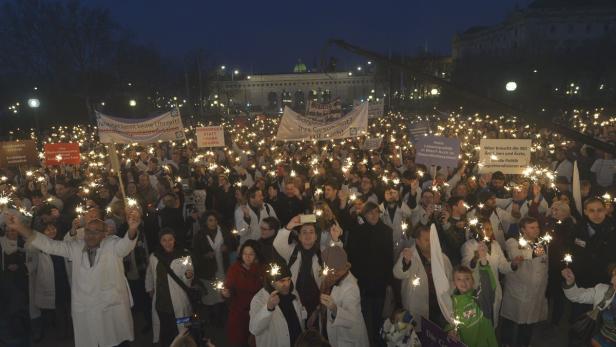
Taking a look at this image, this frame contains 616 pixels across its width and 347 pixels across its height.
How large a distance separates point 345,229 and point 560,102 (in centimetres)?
3490

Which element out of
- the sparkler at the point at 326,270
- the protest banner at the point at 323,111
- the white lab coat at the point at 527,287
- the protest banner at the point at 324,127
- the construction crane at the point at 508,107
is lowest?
the white lab coat at the point at 527,287

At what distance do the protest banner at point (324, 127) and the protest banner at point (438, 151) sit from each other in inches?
146

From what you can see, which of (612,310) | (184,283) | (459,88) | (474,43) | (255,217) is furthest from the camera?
(474,43)

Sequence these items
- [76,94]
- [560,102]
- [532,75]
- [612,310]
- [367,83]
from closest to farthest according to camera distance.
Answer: [612,310]
[532,75]
[560,102]
[76,94]
[367,83]

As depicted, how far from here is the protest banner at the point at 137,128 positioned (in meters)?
11.3

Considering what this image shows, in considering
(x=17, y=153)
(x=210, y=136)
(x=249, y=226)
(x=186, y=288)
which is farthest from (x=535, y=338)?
(x=17, y=153)

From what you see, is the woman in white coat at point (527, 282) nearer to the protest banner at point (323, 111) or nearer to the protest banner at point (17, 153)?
the protest banner at point (323, 111)

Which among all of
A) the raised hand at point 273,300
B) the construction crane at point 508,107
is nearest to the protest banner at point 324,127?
the raised hand at point 273,300

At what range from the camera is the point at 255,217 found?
6.74 meters

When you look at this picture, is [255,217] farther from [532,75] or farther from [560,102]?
[560,102]

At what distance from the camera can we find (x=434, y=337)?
3.89 m

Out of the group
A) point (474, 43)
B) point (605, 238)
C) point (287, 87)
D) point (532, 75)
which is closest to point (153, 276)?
point (605, 238)

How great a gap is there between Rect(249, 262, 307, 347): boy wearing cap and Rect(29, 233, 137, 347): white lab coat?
1.42 meters

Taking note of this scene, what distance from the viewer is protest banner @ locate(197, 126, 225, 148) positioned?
43.5ft
